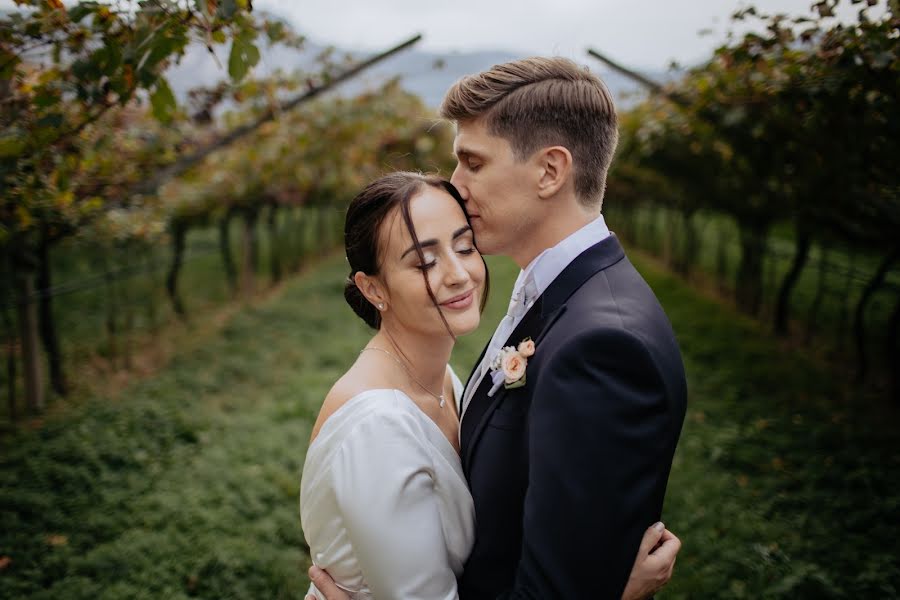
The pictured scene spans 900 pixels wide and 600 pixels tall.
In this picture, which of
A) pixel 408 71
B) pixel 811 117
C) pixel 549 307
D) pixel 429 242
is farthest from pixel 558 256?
pixel 408 71

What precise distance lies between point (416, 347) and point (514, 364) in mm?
515

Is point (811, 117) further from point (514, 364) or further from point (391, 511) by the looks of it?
point (391, 511)

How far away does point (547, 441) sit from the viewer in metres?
1.58

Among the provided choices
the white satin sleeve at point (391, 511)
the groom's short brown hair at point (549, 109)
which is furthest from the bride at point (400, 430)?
the groom's short brown hair at point (549, 109)

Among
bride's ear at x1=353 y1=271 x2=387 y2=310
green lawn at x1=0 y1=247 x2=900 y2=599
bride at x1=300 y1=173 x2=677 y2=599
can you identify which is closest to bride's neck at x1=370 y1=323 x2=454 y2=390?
bride at x1=300 y1=173 x2=677 y2=599

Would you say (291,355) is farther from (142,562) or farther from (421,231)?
(421,231)

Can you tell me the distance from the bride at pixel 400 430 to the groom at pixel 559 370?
87 mm

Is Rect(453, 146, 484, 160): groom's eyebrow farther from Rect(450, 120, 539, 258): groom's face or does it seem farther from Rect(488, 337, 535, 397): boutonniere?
Rect(488, 337, 535, 397): boutonniere

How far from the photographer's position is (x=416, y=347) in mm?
2266

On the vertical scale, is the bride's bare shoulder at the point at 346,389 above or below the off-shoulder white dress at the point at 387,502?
above

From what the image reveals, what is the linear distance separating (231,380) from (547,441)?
7864 millimetres

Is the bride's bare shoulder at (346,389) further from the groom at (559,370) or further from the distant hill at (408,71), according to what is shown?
the distant hill at (408,71)

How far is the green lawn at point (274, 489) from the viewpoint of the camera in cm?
441

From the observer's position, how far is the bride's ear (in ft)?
7.18
